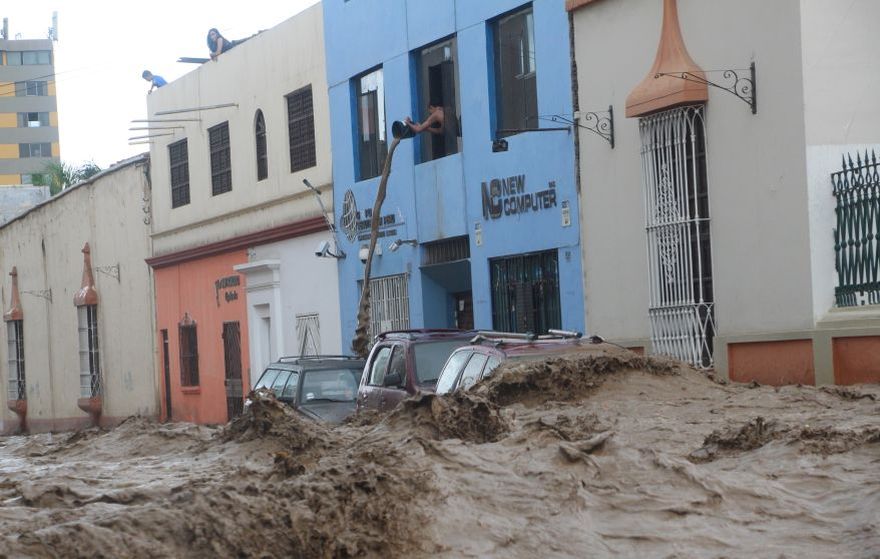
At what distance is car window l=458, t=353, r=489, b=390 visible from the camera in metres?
14.0

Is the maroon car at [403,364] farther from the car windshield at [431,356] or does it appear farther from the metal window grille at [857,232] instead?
the metal window grille at [857,232]

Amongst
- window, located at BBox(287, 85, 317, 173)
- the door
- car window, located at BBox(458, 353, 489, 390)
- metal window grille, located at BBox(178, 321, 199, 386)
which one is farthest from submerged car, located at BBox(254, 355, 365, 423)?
metal window grille, located at BBox(178, 321, 199, 386)

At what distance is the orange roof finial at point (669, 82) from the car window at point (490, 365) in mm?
4699

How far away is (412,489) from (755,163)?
904 centimetres

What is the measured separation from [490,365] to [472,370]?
319 mm

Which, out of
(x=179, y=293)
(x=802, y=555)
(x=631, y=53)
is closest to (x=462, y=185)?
(x=631, y=53)

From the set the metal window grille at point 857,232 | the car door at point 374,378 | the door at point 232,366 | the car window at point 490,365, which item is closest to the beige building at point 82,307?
the door at point 232,366

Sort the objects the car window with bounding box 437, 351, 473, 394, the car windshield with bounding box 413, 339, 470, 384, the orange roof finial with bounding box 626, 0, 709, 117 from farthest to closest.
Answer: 1. the orange roof finial with bounding box 626, 0, 709, 117
2. the car windshield with bounding box 413, 339, 470, 384
3. the car window with bounding box 437, 351, 473, 394

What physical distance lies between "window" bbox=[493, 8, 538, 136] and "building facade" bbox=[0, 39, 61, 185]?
262ft

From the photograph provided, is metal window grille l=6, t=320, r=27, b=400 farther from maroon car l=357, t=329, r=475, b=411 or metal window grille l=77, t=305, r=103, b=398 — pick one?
maroon car l=357, t=329, r=475, b=411

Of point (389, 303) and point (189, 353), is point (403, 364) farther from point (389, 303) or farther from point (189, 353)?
point (189, 353)

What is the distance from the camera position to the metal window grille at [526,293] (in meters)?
20.1

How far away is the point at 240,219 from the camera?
96.3 ft

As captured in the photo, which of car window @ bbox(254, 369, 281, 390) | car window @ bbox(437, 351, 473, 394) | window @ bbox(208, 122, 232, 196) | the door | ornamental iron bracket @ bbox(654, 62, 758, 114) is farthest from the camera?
window @ bbox(208, 122, 232, 196)
